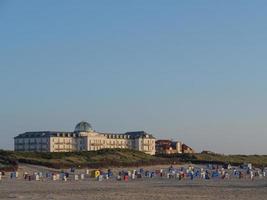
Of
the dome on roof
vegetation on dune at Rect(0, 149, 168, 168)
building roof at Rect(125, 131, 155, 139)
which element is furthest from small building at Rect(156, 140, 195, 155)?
vegetation on dune at Rect(0, 149, 168, 168)

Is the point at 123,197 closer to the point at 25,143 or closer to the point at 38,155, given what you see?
the point at 38,155

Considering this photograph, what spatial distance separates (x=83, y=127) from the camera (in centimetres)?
13762

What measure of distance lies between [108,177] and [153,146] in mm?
94638

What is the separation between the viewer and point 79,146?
13000cm

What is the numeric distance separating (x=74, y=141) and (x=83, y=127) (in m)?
5.83

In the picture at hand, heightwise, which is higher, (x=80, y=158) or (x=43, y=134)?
(x=43, y=134)

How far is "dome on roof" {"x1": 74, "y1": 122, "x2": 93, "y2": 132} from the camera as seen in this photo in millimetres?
136250

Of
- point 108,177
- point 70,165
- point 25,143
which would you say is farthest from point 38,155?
point 25,143

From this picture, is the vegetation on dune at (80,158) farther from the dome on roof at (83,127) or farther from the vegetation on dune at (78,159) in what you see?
the dome on roof at (83,127)

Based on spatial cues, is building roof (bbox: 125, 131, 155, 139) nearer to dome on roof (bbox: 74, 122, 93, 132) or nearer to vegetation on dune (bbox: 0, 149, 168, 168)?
dome on roof (bbox: 74, 122, 93, 132)

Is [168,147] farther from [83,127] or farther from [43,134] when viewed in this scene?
[43,134]

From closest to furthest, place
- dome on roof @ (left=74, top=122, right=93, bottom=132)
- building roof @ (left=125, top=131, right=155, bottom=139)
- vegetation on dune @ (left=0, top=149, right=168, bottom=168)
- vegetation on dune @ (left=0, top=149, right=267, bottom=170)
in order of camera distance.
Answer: vegetation on dune @ (left=0, top=149, right=267, bottom=170)
vegetation on dune @ (left=0, top=149, right=168, bottom=168)
dome on roof @ (left=74, top=122, right=93, bottom=132)
building roof @ (left=125, top=131, right=155, bottom=139)

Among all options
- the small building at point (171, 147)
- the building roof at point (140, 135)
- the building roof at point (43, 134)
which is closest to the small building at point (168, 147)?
the small building at point (171, 147)

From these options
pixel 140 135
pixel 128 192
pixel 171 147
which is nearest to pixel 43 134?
pixel 140 135
